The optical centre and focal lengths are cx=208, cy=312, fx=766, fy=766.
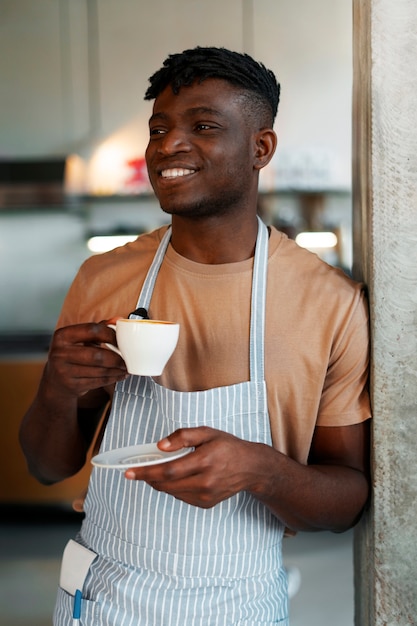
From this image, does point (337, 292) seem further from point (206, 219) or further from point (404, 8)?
point (404, 8)

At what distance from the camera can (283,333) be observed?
1335mm

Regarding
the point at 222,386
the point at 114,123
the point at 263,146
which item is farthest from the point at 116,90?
the point at 222,386

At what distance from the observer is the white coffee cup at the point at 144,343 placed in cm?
111

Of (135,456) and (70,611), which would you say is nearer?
(135,456)

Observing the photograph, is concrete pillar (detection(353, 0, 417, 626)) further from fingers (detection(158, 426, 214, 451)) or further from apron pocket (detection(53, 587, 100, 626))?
apron pocket (detection(53, 587, 100, 626))

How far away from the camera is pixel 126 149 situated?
189 inches

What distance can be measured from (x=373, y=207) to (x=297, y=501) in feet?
1.63

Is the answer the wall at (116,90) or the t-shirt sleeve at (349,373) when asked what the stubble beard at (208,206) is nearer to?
the t-shirt sleeve at (349,373)

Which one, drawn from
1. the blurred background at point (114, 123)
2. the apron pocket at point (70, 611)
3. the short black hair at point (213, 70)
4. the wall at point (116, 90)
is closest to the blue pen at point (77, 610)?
the apron pocket at point (70, 611)

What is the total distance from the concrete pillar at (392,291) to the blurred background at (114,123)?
134 inches

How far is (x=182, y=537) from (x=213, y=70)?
2.65 feet

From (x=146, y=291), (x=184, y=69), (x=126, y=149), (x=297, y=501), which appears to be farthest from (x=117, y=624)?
(x=126, y=149)

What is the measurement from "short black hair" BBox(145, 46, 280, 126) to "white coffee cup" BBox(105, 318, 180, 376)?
0.46 meters

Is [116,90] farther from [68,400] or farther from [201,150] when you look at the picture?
[68,400]
